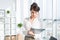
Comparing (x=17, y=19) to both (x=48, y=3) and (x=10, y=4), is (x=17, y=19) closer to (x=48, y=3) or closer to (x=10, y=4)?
(x=10, y=4)

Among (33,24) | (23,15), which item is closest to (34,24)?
(33,24)

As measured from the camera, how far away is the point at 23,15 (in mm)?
1708

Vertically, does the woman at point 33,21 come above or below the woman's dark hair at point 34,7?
below

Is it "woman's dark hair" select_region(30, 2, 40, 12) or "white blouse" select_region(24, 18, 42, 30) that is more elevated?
"woman's dark hair" select_region(30, 2, 40, 12)

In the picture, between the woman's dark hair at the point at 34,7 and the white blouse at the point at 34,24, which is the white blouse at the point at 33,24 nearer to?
the white blouse at the point at 34,24

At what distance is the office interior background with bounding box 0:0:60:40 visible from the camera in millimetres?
1681

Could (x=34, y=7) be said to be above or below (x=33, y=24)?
above

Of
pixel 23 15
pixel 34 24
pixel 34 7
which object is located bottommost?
pixel 34 24

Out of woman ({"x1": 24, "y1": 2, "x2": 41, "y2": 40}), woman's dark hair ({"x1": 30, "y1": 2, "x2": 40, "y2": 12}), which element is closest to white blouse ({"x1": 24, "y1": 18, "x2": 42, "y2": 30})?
woman ({"x1": 24, "y1": 2, "x2": 41, "y2": 40})

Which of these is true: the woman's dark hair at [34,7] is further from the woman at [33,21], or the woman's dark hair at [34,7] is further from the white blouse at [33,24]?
the white blouse at [33,24]

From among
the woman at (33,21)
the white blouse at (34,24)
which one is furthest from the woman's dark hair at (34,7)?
the white blouse at (34,24)

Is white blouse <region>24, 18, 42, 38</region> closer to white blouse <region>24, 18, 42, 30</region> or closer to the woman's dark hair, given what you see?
white blouse <region>24, 18, 42, 30</region>

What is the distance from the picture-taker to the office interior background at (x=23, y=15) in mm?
1681

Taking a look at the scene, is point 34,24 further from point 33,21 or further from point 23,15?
point 23,15
